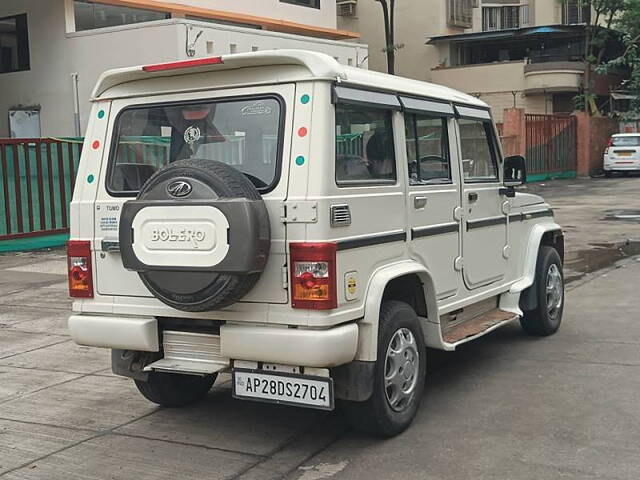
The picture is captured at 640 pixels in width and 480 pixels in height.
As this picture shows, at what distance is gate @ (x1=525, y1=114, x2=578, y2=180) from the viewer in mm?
29484

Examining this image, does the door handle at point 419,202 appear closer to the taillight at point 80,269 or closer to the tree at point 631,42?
the taillight at point 80,269

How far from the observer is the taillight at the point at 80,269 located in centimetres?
511

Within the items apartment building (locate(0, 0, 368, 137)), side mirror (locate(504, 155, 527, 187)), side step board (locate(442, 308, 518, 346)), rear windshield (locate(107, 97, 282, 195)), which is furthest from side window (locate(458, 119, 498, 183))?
apartment building (locate(0, 0, 368, 137))

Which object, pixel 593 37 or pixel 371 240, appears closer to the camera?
pixel 371 240

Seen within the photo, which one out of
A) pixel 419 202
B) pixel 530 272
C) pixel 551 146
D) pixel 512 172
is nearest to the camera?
pixel 419 202

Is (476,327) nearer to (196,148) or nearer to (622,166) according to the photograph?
(196,148)

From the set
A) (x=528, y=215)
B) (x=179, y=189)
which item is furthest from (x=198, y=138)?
(x=528, y=215)

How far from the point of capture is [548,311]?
24.1 ft

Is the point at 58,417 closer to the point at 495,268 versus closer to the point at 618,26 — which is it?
the point at 495,268

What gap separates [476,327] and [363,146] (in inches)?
73.6

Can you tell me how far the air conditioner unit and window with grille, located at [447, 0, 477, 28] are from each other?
4.43m

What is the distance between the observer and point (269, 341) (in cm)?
445

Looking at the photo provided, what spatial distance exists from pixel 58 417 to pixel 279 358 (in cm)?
191

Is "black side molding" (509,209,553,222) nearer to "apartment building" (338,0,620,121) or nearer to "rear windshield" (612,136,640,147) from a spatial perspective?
"rear windshield" (612,136,640,147)
